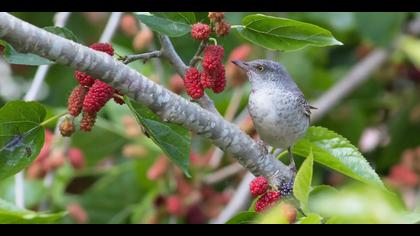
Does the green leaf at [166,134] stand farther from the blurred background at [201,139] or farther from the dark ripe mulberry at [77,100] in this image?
the blurred background at [201,139]

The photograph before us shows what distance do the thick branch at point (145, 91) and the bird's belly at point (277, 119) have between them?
0.51 metres

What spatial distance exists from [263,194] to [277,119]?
0.95 metres

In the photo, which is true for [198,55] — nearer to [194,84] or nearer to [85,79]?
[194,84]

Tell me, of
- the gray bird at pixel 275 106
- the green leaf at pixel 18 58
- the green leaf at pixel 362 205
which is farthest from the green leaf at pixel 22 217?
the green leaf at pixel 362 205

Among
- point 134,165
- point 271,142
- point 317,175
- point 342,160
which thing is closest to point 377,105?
point 317,175

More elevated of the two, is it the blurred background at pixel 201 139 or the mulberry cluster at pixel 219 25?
the mulberry cluster at pixel 219 25

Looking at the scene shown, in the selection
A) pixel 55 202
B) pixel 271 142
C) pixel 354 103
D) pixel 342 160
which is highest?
pixel 342 160

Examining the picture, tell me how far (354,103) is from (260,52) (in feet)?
2.46

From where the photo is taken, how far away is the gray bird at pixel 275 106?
10.2ft

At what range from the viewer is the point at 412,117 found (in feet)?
17.8

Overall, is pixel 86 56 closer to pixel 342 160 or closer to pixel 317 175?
pixel 342 160

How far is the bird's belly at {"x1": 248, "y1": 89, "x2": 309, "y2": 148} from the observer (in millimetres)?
3043

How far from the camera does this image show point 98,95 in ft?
7.34

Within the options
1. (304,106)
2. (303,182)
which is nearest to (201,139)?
(304,106)
